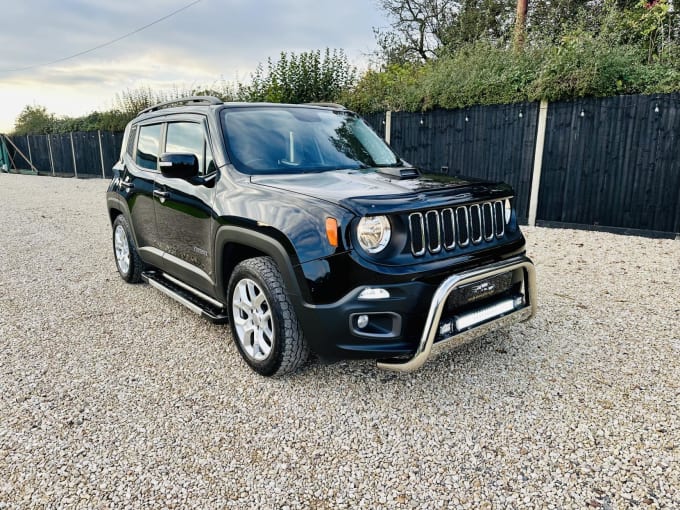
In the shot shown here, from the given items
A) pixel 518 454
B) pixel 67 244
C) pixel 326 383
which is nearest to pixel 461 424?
pixel 518 454

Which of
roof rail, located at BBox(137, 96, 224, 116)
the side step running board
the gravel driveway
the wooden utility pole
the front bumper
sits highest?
the wooden utility pole

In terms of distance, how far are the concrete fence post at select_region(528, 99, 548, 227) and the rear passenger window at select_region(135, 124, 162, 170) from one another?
6739mm

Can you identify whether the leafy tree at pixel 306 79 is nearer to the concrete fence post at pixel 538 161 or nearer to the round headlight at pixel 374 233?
the concrete fence post at pixel 538 161

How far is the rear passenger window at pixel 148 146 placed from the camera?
423cm

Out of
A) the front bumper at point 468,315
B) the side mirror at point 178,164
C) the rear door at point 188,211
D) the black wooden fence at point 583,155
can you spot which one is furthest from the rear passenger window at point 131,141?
the black wooden fence at point 583,155

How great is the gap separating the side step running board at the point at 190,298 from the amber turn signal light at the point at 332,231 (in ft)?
4.03

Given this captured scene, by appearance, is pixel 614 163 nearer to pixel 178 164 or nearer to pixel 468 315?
pixel 468 315

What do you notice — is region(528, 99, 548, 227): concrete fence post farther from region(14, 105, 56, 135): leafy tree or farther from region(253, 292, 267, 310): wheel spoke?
region(14, 105, 56, 135): leafy tree

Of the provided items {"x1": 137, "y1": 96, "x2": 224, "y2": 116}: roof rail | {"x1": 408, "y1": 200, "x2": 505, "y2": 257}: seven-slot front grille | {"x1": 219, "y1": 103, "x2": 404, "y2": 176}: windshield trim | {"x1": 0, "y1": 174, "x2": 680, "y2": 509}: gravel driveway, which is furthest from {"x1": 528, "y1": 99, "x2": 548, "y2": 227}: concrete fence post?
{"x1": 137, "y1": 96, "x2": 224, "y2": 116}: roof rail

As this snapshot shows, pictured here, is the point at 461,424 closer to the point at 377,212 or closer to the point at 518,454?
the point at 518,454

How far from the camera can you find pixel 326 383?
2.99m

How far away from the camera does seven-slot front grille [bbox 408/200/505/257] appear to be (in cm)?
A: 257

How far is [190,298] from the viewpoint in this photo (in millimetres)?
3779

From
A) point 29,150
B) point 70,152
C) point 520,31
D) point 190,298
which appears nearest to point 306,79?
point 520,31
